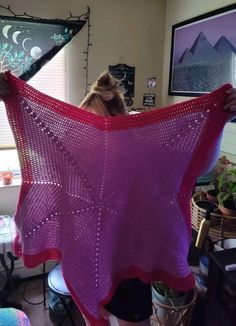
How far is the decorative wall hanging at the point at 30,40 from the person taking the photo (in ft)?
6.35

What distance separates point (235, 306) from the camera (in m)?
1.18

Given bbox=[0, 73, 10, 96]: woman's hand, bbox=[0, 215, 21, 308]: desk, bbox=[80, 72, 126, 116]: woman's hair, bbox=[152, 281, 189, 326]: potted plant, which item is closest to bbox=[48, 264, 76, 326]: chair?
bbox=[0, 215, 21, 308]: desk

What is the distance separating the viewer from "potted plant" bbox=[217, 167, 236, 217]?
1.32 meters

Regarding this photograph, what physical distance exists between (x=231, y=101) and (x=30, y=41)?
1.62 metres

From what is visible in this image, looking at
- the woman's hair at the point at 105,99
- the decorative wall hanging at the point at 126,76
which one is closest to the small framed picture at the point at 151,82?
the decorative wall hanging at the point at 126,76

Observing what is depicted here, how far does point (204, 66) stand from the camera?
75.6 inches

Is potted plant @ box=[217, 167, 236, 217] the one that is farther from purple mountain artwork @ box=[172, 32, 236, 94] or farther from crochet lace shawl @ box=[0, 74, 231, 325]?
purple mountain artwork @ box=[172, 32, 236, 94]

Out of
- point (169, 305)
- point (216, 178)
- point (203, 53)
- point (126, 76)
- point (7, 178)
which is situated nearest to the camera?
point (169, 305)

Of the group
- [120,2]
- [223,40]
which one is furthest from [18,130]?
[120,2]

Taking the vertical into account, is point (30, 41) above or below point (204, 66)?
above

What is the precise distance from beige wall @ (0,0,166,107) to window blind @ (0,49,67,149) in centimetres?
7

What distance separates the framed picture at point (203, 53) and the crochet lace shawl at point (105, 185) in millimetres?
1053

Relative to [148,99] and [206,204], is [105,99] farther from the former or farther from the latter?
[148,99]

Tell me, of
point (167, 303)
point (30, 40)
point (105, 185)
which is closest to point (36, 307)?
point (167, 303)
